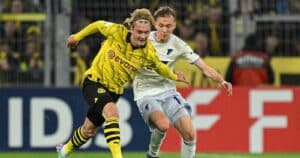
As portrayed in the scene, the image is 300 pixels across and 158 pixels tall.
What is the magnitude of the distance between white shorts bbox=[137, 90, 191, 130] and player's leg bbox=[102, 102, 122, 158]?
46.0 inches

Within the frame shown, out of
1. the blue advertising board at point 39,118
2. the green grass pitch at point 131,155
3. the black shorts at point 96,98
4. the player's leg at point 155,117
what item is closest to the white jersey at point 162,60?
the player's leg at point 155,117

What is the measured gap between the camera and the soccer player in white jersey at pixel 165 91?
12617 millimetres

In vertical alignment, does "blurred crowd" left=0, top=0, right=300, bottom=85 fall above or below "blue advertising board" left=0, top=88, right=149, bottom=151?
above

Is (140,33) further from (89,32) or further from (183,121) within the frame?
(183,121)

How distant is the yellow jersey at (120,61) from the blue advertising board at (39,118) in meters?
4.62

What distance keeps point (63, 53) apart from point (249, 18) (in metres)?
3.07

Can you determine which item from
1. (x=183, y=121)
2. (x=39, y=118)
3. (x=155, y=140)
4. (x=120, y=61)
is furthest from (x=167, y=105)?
(x=39, y=118)

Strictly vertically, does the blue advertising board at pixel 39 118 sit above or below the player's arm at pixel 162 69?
below

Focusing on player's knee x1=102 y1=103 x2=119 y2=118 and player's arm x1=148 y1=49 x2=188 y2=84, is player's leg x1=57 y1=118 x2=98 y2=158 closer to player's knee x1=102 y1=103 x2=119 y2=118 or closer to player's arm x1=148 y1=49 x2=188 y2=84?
player's knee x1=102 y1=103 x2=119 y2=118

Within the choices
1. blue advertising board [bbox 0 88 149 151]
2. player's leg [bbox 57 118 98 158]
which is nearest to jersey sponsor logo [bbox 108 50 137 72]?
player's leg [bbox 57 118 98 158]

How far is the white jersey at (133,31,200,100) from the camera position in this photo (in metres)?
12.9

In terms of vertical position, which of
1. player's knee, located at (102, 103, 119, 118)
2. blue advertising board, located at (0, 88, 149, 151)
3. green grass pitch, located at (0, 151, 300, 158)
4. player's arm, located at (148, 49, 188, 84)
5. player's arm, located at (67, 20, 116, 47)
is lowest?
green grass pitch, located at (0, 151, 300, 158)

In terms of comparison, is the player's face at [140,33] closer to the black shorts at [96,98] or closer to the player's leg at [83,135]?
the black shorts at [96,98]

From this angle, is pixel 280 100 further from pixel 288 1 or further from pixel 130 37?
pixel 130 37
